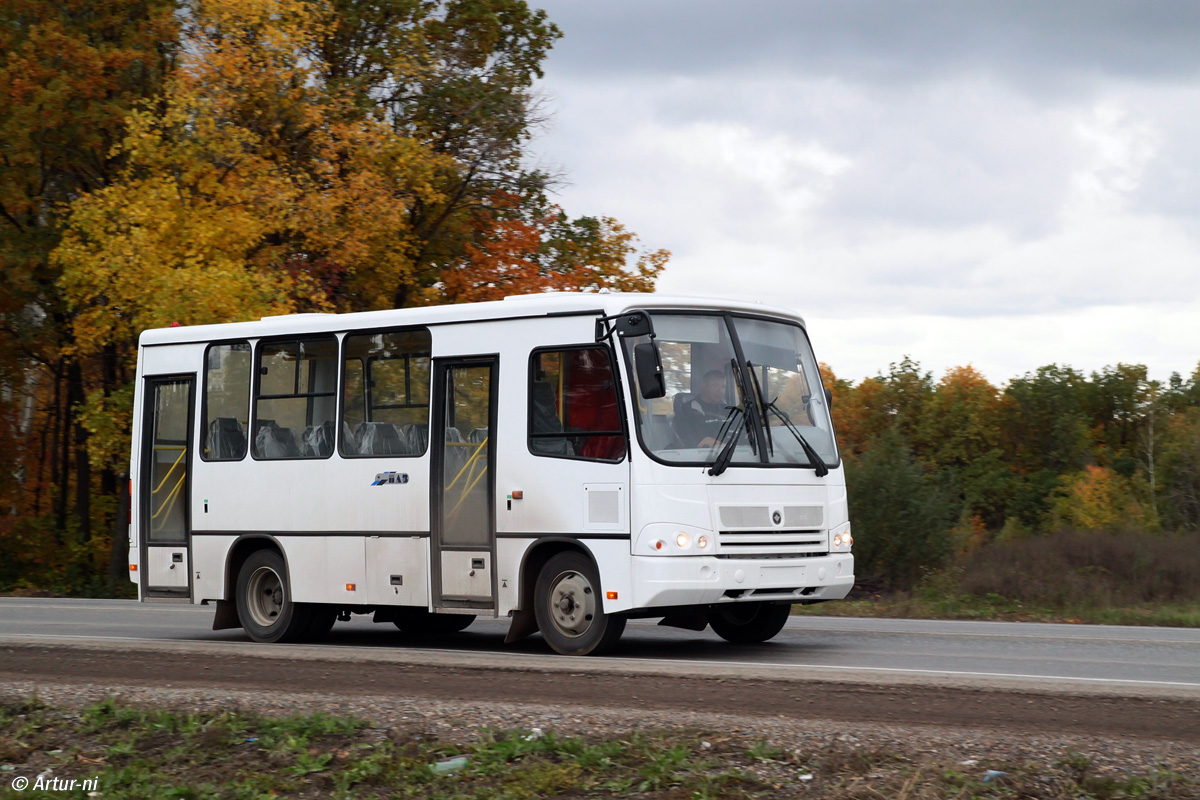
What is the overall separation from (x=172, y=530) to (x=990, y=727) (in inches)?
399

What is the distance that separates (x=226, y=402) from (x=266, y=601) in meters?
2.16

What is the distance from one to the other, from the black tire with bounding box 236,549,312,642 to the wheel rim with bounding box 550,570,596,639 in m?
3.44

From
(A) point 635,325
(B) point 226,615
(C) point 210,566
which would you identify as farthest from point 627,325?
(B) point 226,615

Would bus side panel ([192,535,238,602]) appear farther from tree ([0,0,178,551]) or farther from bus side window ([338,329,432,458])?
tree ([0,0,178,551])

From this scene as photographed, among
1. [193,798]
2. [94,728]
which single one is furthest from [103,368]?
[193,798]

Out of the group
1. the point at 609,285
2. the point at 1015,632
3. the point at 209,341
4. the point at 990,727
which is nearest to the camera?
the point at 990,727

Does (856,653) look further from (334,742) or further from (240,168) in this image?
(240,168)

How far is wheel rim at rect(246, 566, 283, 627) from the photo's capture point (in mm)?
14781

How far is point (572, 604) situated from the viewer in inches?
479

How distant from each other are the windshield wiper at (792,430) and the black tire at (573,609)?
1.98 m

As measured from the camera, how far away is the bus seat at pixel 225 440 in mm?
15039

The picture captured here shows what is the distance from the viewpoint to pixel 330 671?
37.4 feet

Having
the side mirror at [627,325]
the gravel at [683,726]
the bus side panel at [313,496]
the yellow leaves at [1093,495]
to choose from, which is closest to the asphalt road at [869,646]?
the bus side panel at [313,496]

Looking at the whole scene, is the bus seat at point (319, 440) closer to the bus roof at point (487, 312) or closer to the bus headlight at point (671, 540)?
the bus roof at point (487, 312)
